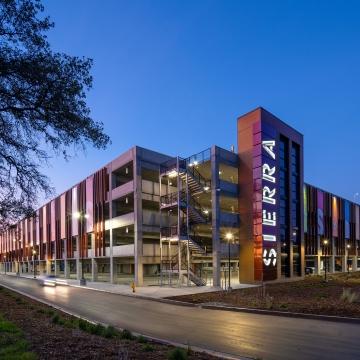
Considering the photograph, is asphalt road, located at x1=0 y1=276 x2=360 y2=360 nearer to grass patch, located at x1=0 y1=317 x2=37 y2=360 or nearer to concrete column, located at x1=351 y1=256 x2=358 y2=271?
grass patch, located at x1=0 y1=317 x2=37 y2=360

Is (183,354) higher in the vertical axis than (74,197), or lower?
lower

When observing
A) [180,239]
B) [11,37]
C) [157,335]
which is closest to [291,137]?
[180,239]

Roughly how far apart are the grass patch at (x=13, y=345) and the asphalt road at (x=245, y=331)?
5.24 meters

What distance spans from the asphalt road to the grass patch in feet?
17.2

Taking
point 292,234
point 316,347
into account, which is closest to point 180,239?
point 292,234

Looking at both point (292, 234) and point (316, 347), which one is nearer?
point (316, 347)

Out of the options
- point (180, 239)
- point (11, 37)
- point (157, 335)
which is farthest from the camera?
point (180, 239)

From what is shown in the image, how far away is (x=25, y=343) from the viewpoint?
9773mm

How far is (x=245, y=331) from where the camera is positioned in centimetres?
1549

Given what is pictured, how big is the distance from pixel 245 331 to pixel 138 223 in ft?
97.4

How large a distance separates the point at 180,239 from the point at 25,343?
31522 mm

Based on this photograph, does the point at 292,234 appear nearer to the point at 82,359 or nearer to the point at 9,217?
the point at 9,217

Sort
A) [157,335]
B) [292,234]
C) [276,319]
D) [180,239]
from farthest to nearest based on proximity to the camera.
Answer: [292,234] → [180,239] → [276,319] → [157,335]

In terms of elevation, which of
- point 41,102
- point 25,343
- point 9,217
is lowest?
point 25,343
